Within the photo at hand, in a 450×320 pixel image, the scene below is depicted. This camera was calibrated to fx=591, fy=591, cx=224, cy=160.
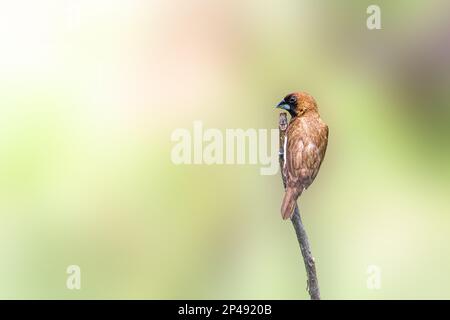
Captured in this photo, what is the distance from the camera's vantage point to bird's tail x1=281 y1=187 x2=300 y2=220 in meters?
1.88

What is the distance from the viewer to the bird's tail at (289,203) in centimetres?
188

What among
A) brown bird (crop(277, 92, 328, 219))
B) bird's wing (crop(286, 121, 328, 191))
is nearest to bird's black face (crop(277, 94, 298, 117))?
brown bird (crop(277, 92, 328, 219))

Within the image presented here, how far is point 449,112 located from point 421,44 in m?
0.29

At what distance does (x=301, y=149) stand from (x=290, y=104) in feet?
0.67

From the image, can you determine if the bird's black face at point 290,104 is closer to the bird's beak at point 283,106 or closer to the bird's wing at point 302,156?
the bird's beak at point 283,106

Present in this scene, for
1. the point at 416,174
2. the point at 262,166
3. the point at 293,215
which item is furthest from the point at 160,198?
the point at 416,174

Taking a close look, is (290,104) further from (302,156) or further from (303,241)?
(303,241)

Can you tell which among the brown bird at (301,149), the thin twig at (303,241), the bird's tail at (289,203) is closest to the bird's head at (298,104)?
the brown bird at (301,149)

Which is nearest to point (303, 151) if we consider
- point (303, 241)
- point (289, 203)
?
point (289, 203)

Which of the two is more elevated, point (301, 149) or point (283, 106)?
point (283, 106)

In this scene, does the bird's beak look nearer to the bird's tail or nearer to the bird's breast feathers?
the bird's breast feathers

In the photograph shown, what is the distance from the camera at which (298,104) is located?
2.06m

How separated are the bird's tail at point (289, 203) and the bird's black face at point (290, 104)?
0.28 m
